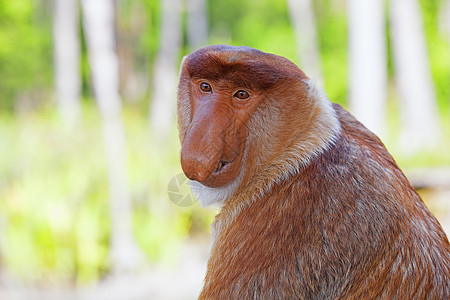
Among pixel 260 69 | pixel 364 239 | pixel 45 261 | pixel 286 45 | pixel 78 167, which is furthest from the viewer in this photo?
pixel 286 45

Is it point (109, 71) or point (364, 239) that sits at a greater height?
point (364, 239)

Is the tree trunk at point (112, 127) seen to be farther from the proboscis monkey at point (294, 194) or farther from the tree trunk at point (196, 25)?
the tree trunk at point (196, 25)

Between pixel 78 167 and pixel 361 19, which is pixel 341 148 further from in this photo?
pixel 361 19

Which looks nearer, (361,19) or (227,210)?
(227,210)

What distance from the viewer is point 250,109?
211 centimetres

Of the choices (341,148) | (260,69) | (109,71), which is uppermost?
(260,69)

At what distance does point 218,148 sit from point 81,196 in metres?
5.71

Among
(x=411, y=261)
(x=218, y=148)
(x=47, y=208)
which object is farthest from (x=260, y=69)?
(x=47, y=208)

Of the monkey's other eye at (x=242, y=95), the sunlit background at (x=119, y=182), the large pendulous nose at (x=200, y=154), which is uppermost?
the monkey's other eye at (x=242, y=95)

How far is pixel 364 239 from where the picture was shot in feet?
6.11

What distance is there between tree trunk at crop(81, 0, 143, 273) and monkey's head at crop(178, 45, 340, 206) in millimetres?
5057

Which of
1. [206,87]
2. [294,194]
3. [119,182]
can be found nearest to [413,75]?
[119,182]

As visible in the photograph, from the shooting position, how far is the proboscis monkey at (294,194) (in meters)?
1.87

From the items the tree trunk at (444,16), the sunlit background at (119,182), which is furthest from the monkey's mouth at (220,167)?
the tree trunk at (444,16)
